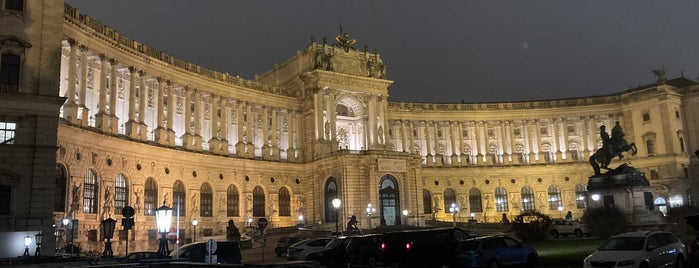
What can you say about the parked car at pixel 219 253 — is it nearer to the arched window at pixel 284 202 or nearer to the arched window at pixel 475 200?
the arched window at pixel 284 202

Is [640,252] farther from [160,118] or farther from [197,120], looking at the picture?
[197,120]

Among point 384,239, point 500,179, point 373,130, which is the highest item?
point 373,130

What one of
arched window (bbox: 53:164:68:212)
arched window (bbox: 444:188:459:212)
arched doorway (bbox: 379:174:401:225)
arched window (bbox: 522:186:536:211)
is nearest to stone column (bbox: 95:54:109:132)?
arched window (bbox: 53:164:68:212)

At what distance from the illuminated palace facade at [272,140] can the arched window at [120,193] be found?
0.42ft

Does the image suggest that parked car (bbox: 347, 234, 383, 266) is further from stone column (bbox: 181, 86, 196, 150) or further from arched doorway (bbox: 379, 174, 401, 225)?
arched doorway (bbox: 379, 174, 401, 225)

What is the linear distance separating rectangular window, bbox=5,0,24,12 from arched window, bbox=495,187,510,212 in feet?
209

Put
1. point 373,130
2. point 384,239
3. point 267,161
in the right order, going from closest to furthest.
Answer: point 384,239
point 267,161
point 373,130

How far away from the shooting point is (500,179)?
81938mm

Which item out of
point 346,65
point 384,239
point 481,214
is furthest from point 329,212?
point 384,239

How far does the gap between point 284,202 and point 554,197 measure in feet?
124

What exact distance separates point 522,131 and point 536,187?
836 centimetres

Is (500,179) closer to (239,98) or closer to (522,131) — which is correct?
(522,131)

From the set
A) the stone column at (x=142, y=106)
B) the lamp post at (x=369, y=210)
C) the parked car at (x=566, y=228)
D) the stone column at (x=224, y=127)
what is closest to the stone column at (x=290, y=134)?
the stone column at (x=224, y=127)

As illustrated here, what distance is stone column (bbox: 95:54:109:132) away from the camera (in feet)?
153
